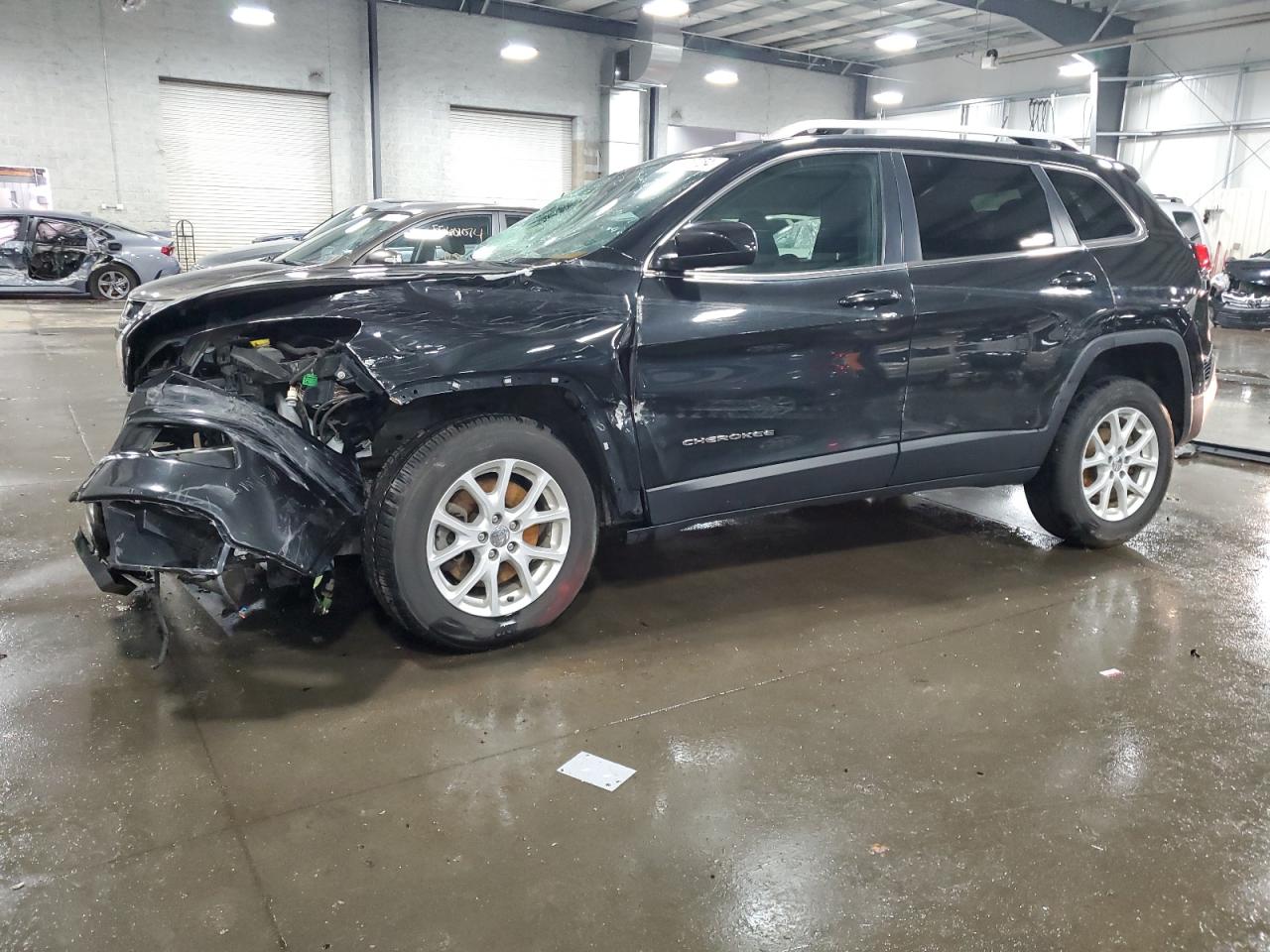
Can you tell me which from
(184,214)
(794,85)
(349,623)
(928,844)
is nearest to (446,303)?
(349,623)

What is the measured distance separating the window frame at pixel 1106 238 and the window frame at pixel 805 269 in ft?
2.87

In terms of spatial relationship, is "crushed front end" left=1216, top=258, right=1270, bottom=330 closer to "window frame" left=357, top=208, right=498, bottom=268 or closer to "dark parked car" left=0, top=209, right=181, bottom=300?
"window frame" left=357, top=208, right=498, bottom=268

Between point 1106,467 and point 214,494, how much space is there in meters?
3.71

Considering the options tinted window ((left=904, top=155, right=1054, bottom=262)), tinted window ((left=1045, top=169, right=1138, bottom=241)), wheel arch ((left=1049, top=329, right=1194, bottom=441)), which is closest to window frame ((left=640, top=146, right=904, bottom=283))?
tinted window ((left=904, top=155, right=1054, bottom=262))

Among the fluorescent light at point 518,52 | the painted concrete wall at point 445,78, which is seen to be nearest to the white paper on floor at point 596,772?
the painted concrete wall at point 445,78

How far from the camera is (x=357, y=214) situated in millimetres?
8891

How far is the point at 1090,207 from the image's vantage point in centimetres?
440

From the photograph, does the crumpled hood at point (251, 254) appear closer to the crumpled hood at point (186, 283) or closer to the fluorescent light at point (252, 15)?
the crumpled hood at point (186, 283)

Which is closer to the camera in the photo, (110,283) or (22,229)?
(22,229)

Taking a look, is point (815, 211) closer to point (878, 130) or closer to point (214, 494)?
point (878, 130)

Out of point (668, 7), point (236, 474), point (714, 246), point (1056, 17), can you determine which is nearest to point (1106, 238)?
point (714, 246)

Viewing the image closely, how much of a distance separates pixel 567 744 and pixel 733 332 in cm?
153

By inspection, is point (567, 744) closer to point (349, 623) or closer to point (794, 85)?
point (349, 623)

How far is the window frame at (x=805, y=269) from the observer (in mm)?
3494
